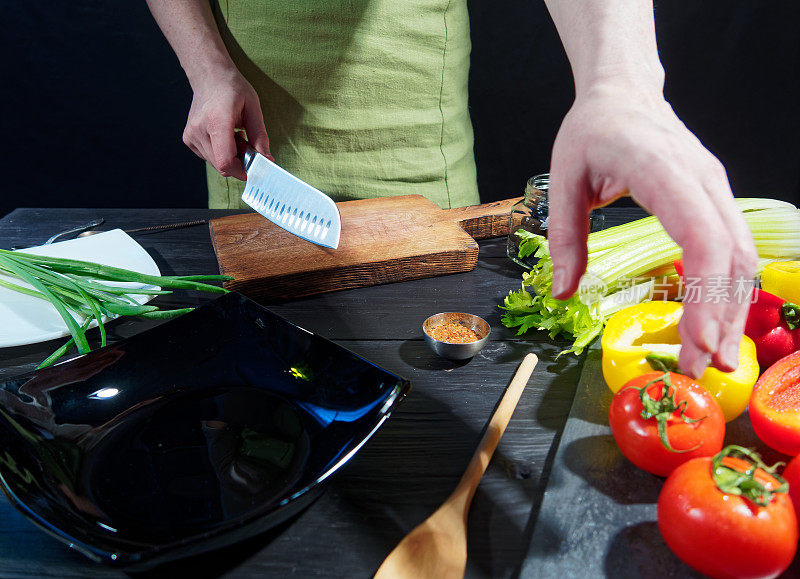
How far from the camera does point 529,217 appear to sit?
1409 mm

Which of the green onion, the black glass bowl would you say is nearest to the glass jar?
the green onion

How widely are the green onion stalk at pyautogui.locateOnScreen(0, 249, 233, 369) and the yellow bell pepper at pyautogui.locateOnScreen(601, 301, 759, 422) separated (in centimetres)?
70

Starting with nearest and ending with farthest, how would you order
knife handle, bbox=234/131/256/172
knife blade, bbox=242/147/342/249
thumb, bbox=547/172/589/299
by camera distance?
thumb, bbox=547/172/589/299 < knife blade, bbox=242/147/342/249 < knife handle, bbox=234/131/256/172

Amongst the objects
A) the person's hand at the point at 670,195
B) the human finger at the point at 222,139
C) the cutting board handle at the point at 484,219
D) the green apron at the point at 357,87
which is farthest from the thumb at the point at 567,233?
the green apron at the point at 357,87

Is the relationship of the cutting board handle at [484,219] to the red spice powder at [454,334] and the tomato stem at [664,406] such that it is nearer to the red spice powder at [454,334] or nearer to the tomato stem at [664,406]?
the red spice powder at [454,334]

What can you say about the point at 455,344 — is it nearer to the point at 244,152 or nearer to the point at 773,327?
the point at 773,327

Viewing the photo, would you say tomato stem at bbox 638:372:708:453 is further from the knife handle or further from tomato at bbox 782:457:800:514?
the knife handle

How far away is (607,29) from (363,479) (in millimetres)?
662

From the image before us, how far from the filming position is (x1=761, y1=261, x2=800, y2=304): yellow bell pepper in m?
1.09

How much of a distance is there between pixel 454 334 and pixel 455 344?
0.05 m

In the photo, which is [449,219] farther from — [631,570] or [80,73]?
[80,73]

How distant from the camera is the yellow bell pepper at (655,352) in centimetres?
83

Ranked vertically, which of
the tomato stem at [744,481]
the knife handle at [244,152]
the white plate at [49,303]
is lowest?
the tomato stem at [744,481]

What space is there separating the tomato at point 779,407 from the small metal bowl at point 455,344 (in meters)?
0.42
